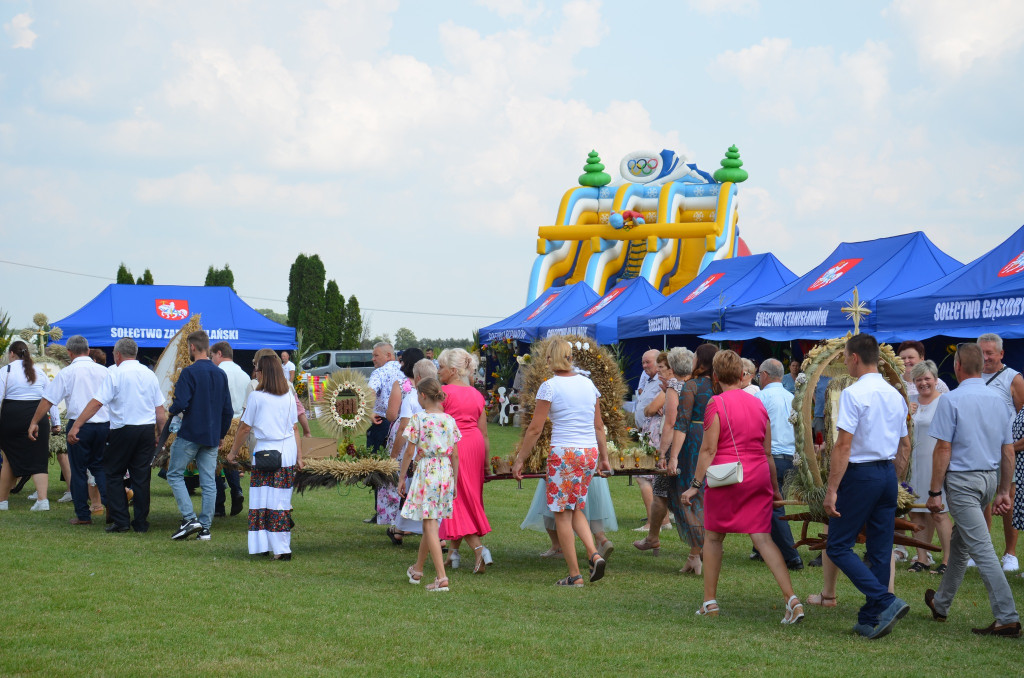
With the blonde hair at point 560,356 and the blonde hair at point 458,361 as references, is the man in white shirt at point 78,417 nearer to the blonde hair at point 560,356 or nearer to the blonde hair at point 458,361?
the blonde hair at point 458,361

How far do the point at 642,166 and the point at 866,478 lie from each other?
23.7 meters

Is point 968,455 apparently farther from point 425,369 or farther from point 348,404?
point 348,404

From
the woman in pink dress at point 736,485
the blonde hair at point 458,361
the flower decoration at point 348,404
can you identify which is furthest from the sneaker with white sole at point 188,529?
the woman in pink dress at point 736,485

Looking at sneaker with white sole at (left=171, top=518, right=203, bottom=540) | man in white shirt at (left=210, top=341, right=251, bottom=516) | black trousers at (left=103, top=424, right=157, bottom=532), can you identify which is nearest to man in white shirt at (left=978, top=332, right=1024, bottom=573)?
man in white shirt at (left=210, top=341, right=251, bottom=516)

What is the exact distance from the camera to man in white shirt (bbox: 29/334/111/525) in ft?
31.3

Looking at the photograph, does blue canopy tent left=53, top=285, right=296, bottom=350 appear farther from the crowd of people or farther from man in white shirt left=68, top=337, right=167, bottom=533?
man in white shirt left=68, top=337, right=167, bottom=533

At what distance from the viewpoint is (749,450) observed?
6.02 m

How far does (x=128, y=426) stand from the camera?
9.16 metres

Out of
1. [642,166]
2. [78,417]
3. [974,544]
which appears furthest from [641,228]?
[974,544]

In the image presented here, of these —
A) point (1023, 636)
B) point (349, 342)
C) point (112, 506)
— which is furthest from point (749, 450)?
point (349, 342)

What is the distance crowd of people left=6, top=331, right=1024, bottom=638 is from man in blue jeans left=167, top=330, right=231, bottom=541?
2 cm

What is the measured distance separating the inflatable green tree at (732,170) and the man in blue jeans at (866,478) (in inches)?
876

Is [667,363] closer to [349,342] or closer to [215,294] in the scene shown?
[215,294]

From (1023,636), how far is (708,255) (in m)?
20.4
